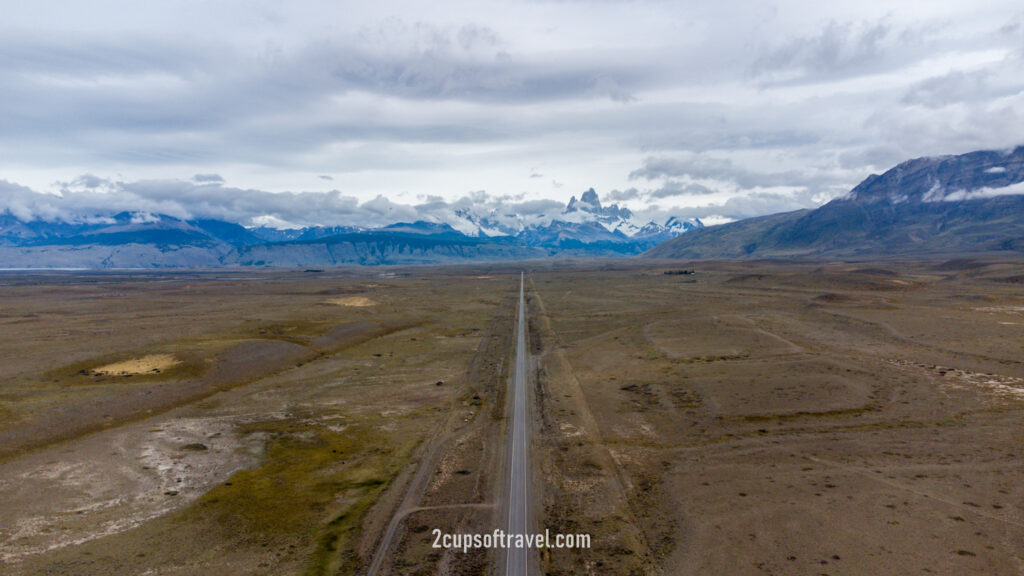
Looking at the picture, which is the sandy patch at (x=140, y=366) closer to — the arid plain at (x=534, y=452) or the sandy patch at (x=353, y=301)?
the arid plain at (x=534, y=452)

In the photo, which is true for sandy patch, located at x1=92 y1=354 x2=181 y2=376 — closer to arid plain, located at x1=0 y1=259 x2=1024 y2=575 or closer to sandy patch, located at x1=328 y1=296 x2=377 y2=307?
arid plain, located at x1=0 y1=259 x2=1024 y2=575

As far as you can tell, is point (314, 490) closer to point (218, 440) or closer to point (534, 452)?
point (218, 440)

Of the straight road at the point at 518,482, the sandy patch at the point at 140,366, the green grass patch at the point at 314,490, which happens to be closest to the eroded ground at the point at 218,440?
the green grass patch at the point at 314,490

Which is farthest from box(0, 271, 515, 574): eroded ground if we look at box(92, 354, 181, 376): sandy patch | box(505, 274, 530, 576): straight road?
box(505, 274, 530, 576): straight road

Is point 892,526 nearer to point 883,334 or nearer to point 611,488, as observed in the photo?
point 611,488

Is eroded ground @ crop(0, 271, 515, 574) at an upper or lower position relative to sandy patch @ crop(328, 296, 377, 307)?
lower

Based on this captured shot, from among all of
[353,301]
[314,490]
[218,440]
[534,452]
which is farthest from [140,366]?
[353,301]

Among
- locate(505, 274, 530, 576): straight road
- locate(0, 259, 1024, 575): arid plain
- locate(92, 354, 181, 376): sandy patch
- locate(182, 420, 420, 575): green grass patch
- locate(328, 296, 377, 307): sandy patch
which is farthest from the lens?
locate(328, 296, 377, 307): sandy patch
